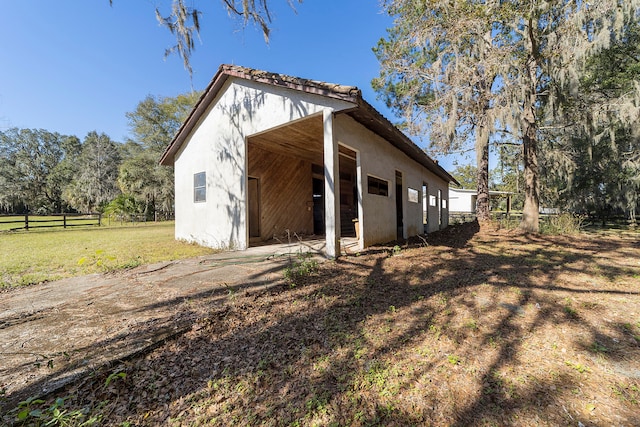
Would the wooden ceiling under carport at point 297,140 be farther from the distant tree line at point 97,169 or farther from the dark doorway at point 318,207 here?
the distant tree line at point 97,169

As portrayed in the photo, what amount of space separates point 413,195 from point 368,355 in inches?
355

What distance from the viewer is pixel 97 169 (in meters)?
31.7

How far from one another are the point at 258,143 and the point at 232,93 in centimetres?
149

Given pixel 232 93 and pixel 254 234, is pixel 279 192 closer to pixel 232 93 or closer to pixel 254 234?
pixel 254 234

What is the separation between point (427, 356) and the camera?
6.91 ft

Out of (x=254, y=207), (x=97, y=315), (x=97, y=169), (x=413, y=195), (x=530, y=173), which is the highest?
(x=97, y=169)

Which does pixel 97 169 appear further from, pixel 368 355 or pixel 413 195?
pixel 368 355

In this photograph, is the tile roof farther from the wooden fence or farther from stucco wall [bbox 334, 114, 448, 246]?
the wooden fence

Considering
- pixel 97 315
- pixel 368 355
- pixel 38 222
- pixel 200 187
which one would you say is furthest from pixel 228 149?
pixel 38 222

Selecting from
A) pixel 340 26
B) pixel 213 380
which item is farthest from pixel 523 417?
pixel 340 26

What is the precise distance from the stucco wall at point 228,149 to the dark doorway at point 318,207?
13.6ft

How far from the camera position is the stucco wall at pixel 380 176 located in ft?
19.7

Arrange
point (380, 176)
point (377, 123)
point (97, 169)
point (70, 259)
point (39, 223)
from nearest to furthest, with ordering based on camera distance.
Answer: point (377, 123), point (70, 259), point (380, 176), point (39, 223), point (97, 169)

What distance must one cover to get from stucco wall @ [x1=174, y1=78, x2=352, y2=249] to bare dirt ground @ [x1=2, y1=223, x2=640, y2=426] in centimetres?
341
